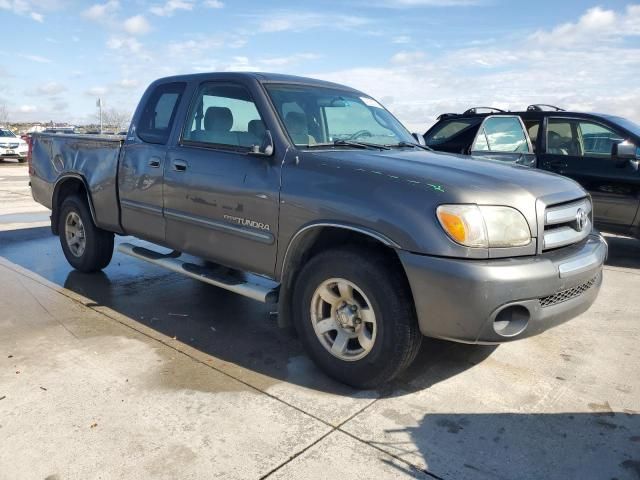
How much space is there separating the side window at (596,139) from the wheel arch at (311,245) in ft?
15.8

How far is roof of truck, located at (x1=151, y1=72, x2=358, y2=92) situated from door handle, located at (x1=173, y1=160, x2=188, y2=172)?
0.71 meters

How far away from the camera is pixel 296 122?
397 cm

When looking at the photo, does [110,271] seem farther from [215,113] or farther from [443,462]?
[443,462]

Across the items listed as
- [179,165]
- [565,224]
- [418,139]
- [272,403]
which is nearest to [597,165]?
[418,139]

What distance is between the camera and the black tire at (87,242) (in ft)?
18.3

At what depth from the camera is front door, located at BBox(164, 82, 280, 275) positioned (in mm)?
3750

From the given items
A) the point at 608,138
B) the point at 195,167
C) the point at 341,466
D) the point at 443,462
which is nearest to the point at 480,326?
the point at 443,462

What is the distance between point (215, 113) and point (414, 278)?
2.19 m

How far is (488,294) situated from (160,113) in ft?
10.6

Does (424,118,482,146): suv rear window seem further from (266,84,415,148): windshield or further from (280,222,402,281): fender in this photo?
(280,222,402,281): fender

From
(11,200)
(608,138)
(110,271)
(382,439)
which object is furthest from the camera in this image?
(11,200)

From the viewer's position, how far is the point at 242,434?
2.90m

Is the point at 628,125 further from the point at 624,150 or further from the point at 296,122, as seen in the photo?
the point at 296,122

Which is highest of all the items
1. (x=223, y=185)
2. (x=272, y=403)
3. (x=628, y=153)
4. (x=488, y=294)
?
(x=628, y=153)
